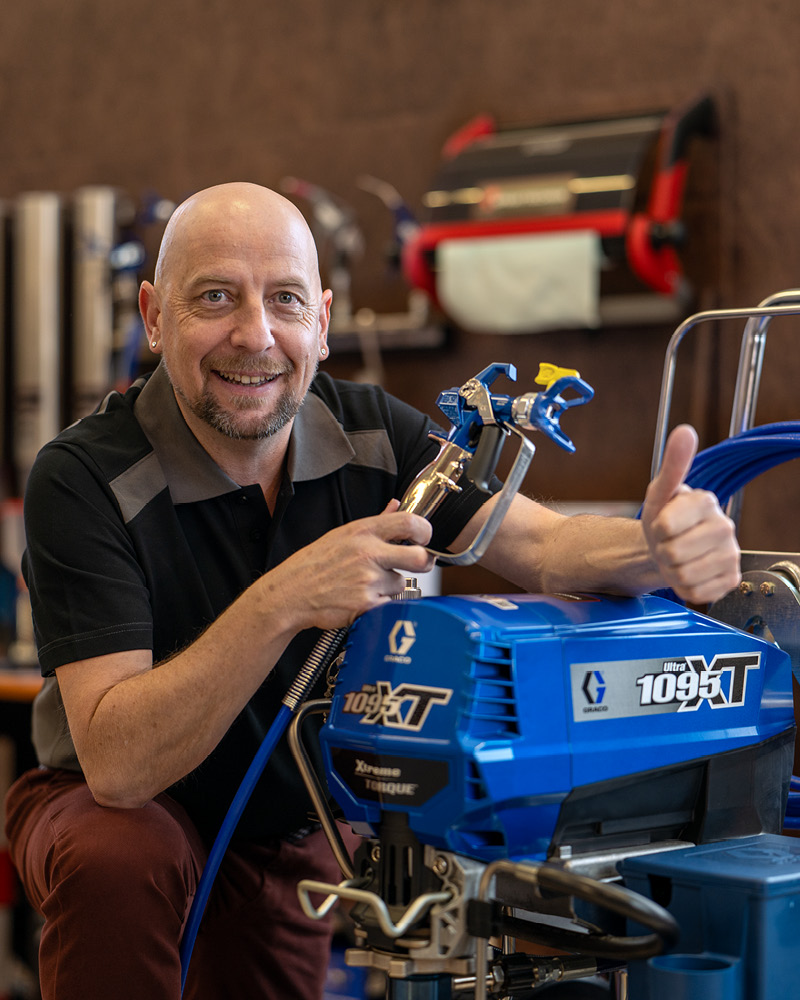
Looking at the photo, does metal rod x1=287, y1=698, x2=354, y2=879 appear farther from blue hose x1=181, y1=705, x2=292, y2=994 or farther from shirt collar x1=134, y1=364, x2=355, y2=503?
shirt collar x1=134, y1=364, x2=355, y2=503

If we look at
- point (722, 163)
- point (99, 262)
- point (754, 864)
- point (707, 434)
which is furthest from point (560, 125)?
point (754, 864)

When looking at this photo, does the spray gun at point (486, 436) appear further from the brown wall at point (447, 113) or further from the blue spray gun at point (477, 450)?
the brown wall at point (447, 113)

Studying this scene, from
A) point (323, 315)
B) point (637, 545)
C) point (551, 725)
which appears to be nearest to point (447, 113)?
point (323, 315)

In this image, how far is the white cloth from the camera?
2.58 m

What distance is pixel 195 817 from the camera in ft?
5.24

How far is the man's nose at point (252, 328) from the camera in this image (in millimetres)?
1503

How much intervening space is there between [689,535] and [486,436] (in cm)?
24

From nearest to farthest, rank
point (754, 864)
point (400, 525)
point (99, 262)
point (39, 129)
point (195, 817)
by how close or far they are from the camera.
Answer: point (754, 864)
point (400, 525)
point (195, 817)
point (99, 262)
point (39, 129)

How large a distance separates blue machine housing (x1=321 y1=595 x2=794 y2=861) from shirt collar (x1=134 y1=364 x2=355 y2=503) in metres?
0.48

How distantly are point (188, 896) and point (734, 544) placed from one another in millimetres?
767

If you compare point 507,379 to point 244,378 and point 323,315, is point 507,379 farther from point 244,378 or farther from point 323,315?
point 244,378

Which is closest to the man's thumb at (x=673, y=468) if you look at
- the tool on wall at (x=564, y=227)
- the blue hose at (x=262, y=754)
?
the blue hose at (x=262, y=754)

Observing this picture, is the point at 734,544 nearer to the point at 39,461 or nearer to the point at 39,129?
the point at 39,461

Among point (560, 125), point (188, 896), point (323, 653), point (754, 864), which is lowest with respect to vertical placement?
point (188, 896)
